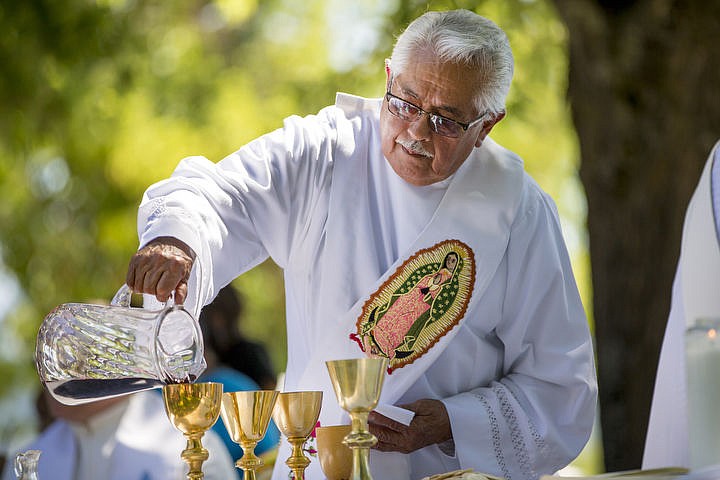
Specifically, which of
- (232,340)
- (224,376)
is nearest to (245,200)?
(224,376)

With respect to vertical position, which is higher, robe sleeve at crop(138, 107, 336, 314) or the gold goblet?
robe sleeve at crop(138, 107, 336, 314)

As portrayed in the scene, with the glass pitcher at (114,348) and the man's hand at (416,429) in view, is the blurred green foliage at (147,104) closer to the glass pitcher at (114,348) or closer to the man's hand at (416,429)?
the man's hand at (416,429)

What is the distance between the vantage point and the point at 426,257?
3029 millimetres

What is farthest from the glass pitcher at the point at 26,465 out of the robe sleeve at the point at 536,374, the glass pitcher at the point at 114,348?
the robe sleeve at the point at 536,374

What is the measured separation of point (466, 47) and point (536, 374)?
0.86 metres

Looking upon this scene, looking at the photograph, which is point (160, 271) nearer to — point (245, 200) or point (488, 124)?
point (245, 200)

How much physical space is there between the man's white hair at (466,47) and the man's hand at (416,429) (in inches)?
29.8

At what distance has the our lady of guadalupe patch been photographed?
9.73 feet

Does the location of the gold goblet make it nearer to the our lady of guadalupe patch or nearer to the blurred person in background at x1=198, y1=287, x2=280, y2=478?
the our lady of guadalupe patch

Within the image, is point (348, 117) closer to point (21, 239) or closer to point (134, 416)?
point (134, 416)

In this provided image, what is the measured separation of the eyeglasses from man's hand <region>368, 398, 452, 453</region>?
26.2 inches

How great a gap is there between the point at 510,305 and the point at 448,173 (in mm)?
384

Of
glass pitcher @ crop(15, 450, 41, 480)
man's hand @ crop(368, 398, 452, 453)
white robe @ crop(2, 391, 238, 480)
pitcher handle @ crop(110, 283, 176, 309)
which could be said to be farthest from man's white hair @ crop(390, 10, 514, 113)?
white robe @ crop(2, 391, 238, 480)

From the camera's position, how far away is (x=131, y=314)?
2.37 metres
